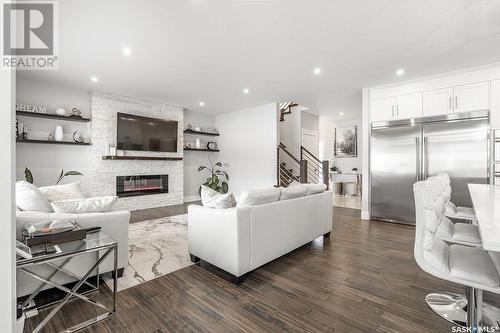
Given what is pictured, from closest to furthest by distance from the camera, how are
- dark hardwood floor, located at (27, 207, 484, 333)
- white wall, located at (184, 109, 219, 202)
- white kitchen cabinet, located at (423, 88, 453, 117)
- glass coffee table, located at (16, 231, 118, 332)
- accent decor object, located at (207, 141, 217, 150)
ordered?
glass coffee table, located at (16, 231, 118, 332) → dark hardwood floor, located at (27, 207, 484, 333) → white kitchen cabinet, located at (423, 88, 453, 117) → white wall, located at (184, 109, 219, 202) → accent decor object, located at (207, 141, 217, 150)

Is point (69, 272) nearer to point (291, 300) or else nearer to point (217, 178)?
point (291, 300)

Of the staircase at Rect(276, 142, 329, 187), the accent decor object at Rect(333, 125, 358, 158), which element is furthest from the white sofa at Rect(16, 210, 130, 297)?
the accent decor object at Rect(333, 125, 358, 158)

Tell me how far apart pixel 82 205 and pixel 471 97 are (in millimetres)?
5670

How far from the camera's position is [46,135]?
181 inches

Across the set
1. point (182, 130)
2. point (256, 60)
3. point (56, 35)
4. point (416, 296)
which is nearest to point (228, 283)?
point (416, 296)

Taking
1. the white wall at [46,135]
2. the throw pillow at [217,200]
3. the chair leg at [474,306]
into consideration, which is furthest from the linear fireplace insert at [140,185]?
the chair leg at [474,306]

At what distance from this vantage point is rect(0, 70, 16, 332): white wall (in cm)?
82

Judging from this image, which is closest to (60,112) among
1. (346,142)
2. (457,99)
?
(457,99)

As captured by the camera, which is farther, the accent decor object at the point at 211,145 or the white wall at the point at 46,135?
the accent decor object at the point at 211,145

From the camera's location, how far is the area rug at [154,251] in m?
2.27

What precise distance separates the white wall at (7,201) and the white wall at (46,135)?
484 cm

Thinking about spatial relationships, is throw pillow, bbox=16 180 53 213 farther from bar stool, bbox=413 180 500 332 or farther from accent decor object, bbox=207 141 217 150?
accent decor object, bbox=207 141 217 150

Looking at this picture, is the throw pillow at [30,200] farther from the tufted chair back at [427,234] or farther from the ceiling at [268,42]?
the tufted chair back at [427,234]

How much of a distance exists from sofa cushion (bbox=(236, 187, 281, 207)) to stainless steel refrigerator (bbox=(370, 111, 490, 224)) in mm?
3132
